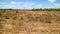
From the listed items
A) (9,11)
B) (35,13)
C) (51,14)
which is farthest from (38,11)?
(9,11)

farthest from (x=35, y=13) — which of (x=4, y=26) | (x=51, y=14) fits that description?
(x=4, y=26)

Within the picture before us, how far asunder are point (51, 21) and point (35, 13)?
1.26 m

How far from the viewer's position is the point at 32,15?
807 centimetres

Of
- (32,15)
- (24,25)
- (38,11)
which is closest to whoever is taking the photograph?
(24,25)

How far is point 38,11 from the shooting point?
8906mm

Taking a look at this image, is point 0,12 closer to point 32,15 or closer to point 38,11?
point 32,15

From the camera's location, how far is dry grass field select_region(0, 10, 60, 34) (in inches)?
281

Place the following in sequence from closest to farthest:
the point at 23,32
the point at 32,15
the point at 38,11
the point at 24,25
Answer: the point at 23,32 < the point at 24,25 < the point at 32,15 < the point at 38,11

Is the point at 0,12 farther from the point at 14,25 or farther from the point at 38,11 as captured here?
the point at 38,11

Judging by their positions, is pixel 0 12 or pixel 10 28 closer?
pixel 10 28

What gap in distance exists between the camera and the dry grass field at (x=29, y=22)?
714cm

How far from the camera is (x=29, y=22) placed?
7707 millimetres

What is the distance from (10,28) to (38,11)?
7.82 feet

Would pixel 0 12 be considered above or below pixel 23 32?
above
